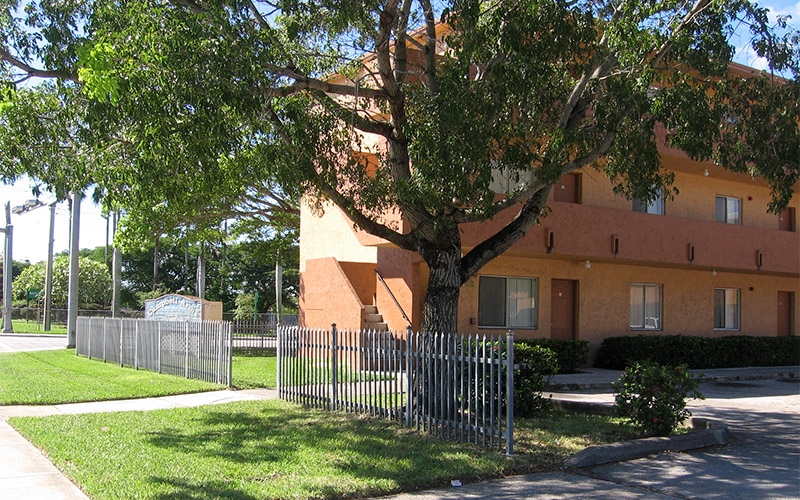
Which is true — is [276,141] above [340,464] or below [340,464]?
above

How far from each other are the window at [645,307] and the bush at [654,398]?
12.6 meters

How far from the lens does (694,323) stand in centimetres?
2350

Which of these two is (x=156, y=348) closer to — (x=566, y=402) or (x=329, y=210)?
(x=329, y=210)

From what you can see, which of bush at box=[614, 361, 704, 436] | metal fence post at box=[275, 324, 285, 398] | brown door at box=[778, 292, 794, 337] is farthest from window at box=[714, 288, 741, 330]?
metal fence post at box=[275, 324, 285, 398]

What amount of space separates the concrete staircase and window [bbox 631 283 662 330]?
7901mm

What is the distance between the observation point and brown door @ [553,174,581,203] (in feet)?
66.1

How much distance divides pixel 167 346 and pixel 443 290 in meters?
8.75

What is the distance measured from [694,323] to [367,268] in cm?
1075

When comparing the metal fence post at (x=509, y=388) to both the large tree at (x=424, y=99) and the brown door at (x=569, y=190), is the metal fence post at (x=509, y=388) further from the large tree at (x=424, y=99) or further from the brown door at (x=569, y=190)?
the brown door at (x=569, y=190)

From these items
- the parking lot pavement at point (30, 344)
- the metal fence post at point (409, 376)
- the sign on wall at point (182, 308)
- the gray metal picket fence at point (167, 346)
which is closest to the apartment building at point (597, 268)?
the sign on wall at point (182, 308)

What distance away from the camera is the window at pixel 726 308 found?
24.7 metres

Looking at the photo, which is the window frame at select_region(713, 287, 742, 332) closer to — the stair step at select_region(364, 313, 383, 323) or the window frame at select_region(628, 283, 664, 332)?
the window frame at select_region(628, 283, 664, 332)

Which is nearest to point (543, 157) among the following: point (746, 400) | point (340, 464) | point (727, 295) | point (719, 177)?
Result: point (340, 464)

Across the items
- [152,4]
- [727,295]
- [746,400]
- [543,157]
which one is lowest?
[746,400]
